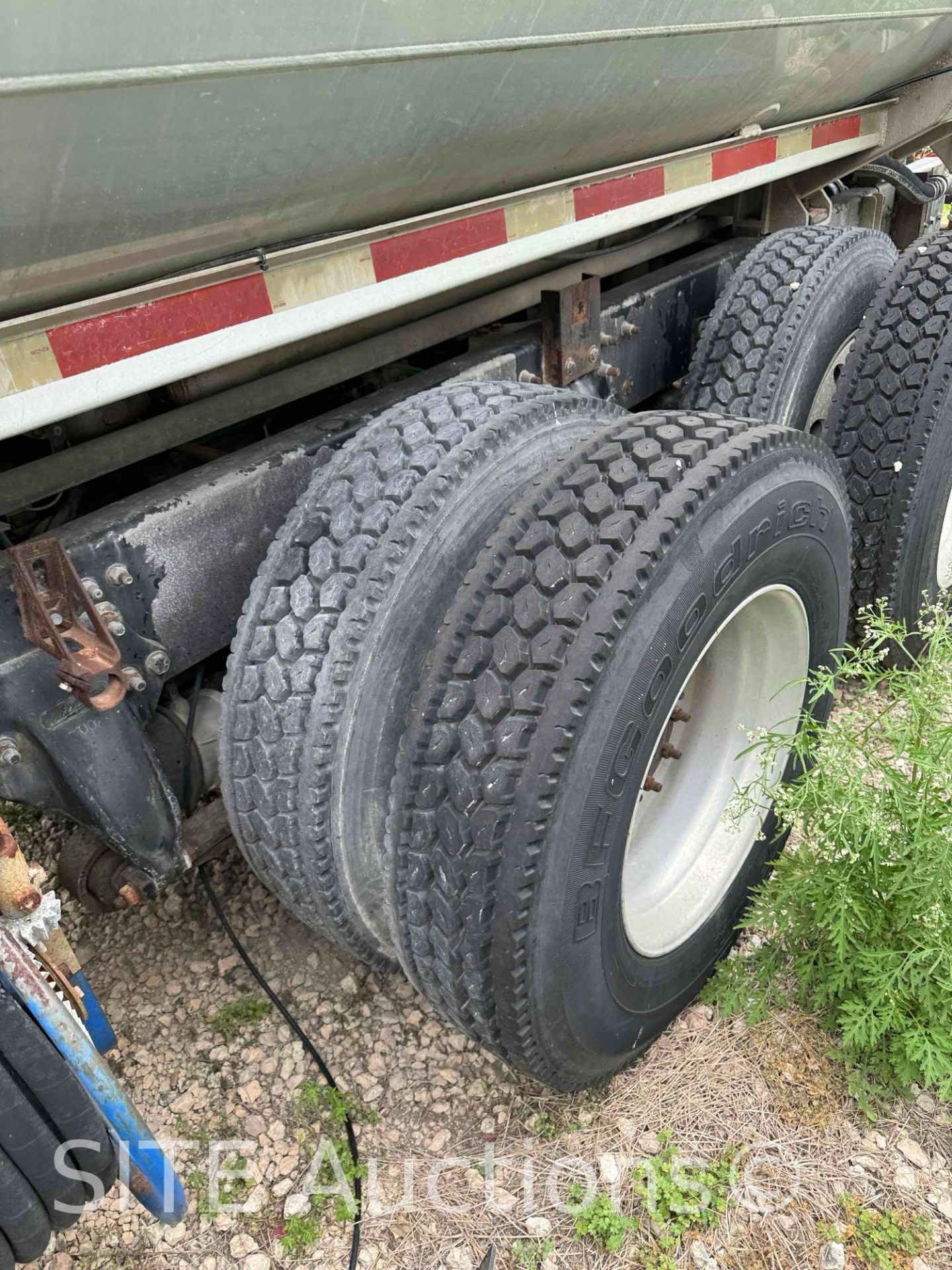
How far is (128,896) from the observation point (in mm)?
1895

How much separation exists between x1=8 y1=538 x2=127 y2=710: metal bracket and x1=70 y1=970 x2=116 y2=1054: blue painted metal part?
48cm

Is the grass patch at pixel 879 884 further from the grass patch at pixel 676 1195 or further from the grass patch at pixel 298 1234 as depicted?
the grass patch at pixel 298 1234

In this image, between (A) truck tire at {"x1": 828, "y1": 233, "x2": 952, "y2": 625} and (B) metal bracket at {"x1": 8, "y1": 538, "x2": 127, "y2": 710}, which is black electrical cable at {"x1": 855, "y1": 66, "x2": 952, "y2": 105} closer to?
(A) truck tire at {"x1": 828, "y1": 233, "x2": 952, "y2": 625}

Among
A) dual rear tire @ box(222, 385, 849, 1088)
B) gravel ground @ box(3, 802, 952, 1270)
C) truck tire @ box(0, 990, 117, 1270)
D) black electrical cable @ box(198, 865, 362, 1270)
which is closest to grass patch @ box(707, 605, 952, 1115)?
gravel ground @ box(3, 802, 952, 1270)

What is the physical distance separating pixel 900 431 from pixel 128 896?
93.2 inches

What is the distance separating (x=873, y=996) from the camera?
1.92 m

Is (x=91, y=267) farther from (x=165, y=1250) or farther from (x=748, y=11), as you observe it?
(x=165, y=1250)

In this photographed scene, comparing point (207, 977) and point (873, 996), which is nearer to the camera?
point (873, 996)

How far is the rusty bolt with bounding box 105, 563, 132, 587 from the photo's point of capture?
1.67 m

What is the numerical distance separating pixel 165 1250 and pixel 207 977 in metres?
0.63

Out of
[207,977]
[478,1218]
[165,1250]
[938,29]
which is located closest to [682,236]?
[938,29]

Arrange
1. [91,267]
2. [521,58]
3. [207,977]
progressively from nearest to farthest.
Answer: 1. [91,267]
2. [521,58]
3. [207,977]

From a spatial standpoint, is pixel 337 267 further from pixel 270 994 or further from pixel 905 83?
pixel 905 83

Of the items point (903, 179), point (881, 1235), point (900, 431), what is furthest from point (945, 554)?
point (903, 179)
